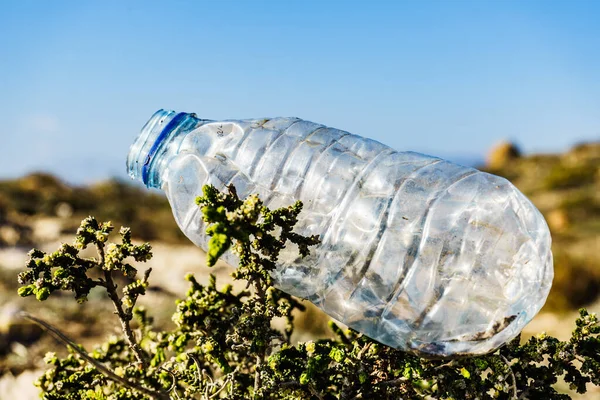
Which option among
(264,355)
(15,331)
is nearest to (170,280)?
(15,331)

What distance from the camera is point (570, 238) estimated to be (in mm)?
17234

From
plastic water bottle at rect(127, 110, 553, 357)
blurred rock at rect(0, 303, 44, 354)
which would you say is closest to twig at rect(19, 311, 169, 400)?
plastic water bottle at rect(127, 110, 553, 357)

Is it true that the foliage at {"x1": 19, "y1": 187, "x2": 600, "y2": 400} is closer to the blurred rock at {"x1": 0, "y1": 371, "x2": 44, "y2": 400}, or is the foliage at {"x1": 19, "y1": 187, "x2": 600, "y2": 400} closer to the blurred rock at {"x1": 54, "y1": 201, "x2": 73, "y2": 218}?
the blurred rock at {"x1": 0, "y1": 371, "x2": 44, "y2": 400}

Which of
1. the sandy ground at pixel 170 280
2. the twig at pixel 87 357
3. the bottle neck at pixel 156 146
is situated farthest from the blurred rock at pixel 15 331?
the twig at pixel 87 357

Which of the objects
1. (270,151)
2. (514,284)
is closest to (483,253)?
(514,284)

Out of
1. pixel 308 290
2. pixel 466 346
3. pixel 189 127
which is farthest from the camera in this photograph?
pixel 189 127

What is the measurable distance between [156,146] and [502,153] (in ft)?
147

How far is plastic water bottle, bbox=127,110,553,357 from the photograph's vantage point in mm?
2475

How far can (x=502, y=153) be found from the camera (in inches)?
1726

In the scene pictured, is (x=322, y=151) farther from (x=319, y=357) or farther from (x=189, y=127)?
(x=319, y=357)

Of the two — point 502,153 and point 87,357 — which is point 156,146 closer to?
point 87,357

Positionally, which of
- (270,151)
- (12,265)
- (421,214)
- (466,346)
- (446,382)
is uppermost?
(270,151)

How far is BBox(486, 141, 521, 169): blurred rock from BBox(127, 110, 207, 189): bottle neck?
4317cm

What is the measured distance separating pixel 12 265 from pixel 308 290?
14.8m
